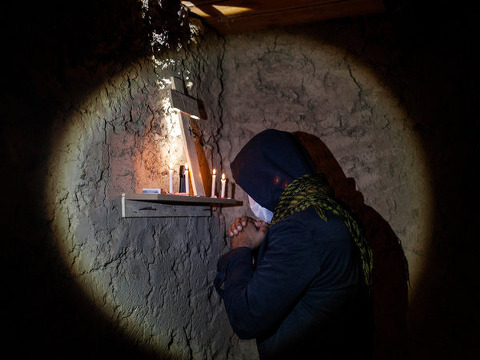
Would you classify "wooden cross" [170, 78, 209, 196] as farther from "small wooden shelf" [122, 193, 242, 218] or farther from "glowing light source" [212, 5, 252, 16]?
"glowing light source" [212, 5, 252, 16]

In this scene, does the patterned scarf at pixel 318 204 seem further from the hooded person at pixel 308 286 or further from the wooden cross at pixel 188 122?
the wooden cross at pixel 188 122

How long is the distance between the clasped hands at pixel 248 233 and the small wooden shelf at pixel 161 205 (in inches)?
11.6

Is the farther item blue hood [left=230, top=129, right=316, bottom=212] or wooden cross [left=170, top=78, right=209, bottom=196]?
wooden cross [left=170, top=78, right=209, bottom=196]

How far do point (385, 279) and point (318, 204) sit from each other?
157cm

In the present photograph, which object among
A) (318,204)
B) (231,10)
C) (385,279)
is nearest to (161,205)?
(318,204)

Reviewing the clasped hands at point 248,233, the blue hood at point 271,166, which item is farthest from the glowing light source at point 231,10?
the clasped hands at point 248,233

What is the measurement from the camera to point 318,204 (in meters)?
1.34

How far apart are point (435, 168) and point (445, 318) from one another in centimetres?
117

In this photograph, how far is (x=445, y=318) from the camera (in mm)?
2258

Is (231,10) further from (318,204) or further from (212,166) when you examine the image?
(318,204)

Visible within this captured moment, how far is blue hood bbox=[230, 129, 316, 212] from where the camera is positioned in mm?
1575

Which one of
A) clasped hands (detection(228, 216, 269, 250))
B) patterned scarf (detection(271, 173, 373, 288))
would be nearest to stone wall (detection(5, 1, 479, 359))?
clasped hands (detection(228, 216, 269, 250))

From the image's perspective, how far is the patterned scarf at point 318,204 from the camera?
1.35 meters

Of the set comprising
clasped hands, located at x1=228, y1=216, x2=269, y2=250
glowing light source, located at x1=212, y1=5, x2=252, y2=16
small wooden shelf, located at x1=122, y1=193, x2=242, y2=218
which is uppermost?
glowing light source, located at x1=212, y1=5, x2=252, y2=16
